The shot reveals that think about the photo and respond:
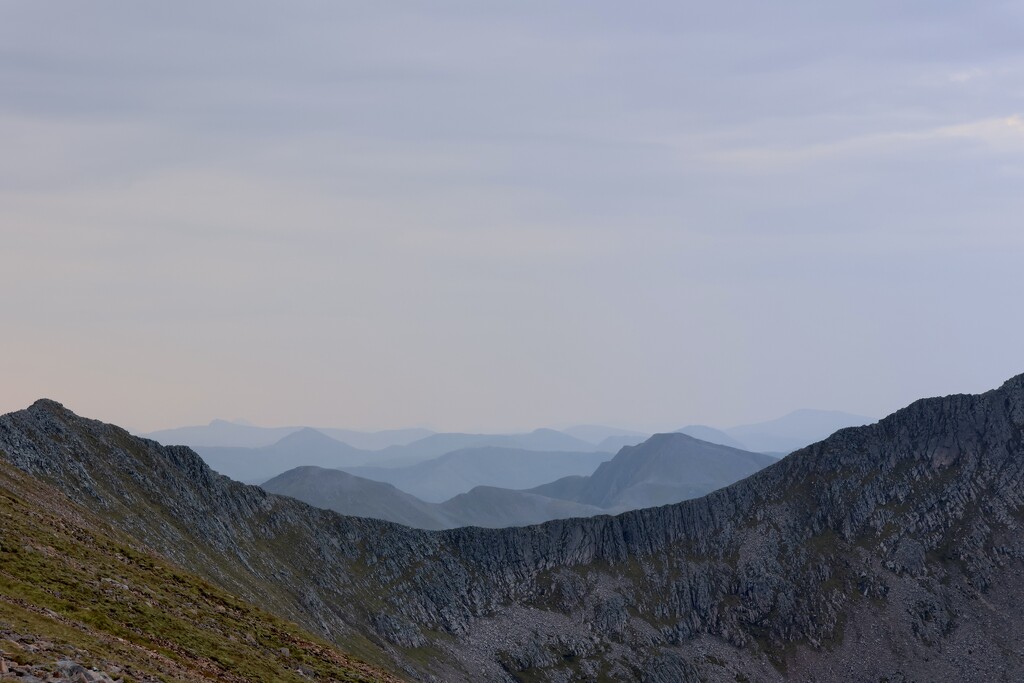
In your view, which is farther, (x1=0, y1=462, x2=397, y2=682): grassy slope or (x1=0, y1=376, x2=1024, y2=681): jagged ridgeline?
(x1=0, y1=376, x2=1024, y2=681): jagged ridgeline

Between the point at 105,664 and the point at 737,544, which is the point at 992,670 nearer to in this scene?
the point at 737,544

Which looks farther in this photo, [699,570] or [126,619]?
[699,570]

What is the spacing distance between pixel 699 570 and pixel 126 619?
149 meters

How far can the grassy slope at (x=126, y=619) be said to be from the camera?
38556 mm

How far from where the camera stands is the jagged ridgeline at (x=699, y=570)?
472 feet

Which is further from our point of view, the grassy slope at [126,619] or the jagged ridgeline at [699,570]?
the jagged ridgeline at [699,570]

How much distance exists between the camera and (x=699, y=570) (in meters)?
182

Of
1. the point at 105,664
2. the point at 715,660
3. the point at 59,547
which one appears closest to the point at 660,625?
the point at 715,660

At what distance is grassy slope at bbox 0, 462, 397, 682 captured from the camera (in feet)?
126

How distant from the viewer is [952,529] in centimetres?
18125

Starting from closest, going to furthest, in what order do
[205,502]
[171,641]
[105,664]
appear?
[105,664], [171,641], [205,502]

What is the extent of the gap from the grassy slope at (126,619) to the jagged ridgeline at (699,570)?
207 feet

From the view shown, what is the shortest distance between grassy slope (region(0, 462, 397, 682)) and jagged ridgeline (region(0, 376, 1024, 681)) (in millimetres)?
63099

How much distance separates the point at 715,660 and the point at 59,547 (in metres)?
136
